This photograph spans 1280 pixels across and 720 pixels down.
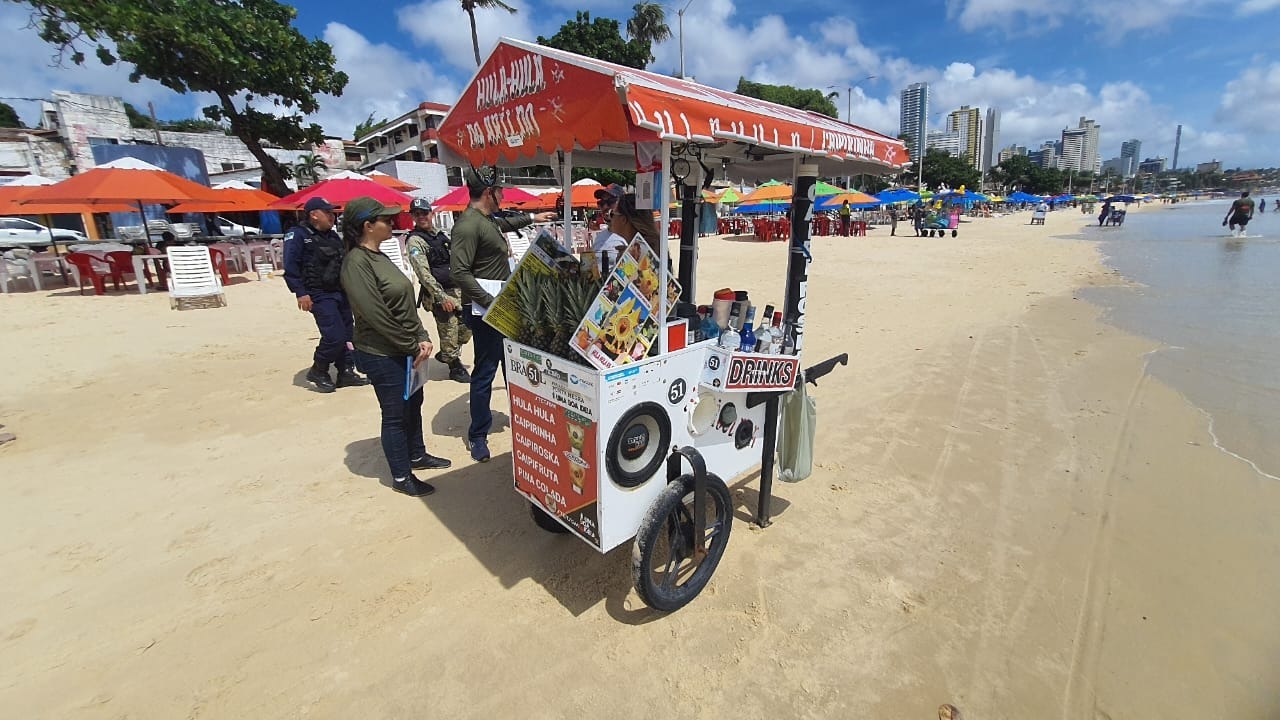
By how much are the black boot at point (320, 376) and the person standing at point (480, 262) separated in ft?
8.23

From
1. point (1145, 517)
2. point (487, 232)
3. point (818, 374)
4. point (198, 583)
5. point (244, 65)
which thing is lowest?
point (1145, 517)

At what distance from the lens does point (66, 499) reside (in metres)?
3.50

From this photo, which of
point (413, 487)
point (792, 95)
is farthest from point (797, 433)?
point (792, 95)

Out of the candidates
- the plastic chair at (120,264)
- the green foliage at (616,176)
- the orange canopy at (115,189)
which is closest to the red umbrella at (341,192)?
the orange canopy at (115,189)

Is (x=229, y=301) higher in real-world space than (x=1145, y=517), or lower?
higher

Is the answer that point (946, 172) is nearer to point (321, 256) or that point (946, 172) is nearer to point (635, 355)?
point (321, 256)

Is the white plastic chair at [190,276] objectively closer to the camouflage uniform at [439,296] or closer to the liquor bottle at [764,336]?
the camouflage uniform at [439,296]

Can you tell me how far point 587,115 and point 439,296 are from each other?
350cm

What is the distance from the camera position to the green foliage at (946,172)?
66.3 meters

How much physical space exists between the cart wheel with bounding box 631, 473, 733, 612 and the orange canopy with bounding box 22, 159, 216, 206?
1180 centimetres

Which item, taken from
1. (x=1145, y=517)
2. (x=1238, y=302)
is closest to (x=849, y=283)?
(x=1238, y=302)

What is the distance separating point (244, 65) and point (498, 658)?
70.4 ft

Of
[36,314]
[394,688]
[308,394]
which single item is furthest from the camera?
[36,314]

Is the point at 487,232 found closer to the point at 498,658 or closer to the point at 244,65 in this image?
the point at 498,658
